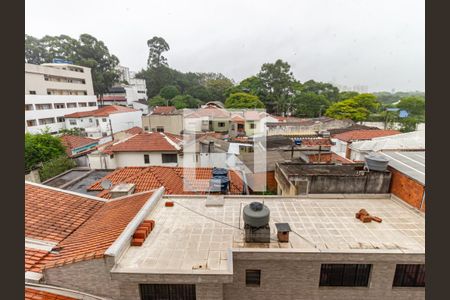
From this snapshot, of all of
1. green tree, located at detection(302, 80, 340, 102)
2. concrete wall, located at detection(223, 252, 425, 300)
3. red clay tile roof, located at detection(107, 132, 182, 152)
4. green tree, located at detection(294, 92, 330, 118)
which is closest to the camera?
concrete wall, located at detection(223, 252, 425, 300)

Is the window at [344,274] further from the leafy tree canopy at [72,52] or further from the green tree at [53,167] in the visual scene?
the leafy tree canopy at [72,52]

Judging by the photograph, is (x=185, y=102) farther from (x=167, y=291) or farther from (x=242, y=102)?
(x=167, y=291)

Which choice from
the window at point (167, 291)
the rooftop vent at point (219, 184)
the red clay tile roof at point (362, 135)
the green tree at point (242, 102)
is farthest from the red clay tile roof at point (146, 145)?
the green tree at point (242, 102)

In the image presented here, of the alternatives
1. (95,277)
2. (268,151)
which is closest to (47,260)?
(95,277)

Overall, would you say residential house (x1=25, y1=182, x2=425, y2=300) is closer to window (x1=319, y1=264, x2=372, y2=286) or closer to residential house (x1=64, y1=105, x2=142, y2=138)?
window (x1=319, y1=264, x2=372, y2=286)

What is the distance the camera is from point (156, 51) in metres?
69.2

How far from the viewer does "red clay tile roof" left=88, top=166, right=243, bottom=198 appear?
1127 cm

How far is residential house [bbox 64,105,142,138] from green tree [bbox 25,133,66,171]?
12.1 meters

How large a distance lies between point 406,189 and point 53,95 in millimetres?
47727

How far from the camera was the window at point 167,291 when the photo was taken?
4.99 m

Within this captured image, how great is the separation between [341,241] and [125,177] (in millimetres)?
11044

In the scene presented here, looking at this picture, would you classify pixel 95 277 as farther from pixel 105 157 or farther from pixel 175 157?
pixel 105 157

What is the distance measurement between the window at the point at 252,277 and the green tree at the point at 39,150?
22.5m

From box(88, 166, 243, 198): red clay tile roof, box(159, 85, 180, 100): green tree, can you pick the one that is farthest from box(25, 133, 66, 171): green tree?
box(159, 85, 180, 100): green tree
